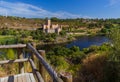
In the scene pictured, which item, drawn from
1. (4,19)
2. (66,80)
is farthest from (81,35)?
(66,80)

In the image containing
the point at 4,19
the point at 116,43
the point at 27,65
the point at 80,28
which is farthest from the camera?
the point at 80,28

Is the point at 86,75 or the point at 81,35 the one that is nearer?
the point at 86,75

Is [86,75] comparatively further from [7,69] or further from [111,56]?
[7,69]

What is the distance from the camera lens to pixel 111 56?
17.9ft

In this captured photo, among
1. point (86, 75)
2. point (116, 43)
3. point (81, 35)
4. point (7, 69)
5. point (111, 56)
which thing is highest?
point (116, 43)

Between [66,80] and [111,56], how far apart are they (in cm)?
414

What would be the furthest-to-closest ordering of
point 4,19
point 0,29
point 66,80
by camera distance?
point 4,19, point 0,29, point 66,80

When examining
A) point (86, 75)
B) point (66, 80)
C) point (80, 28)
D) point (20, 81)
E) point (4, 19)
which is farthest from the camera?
point (80, 28)

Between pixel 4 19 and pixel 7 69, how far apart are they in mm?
76159

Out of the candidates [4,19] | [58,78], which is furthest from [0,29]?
[58,78]

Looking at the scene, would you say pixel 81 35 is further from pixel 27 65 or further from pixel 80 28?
Answer: pixel 27 65

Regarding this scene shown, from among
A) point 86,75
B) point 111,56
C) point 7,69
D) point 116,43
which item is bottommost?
point 86,75

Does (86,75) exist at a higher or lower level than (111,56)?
lower

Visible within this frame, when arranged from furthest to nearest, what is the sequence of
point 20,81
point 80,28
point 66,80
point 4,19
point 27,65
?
point 80,28 → point 4,19 → point 27,65 → point 20,81 → point 66,80
